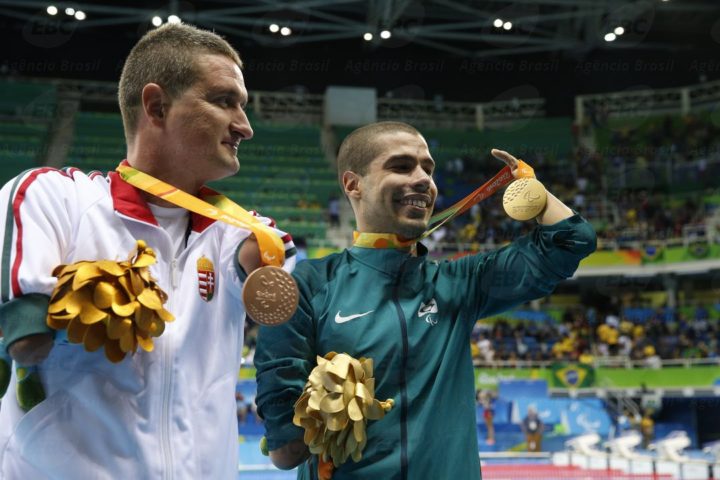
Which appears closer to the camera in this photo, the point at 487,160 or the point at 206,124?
the point at 206,124

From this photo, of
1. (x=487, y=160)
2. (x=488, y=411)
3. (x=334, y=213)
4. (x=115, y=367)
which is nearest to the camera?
(x=115, y=367)

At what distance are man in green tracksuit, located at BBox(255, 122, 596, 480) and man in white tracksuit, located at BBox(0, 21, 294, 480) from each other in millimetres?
489

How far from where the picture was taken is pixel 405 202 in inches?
90.0

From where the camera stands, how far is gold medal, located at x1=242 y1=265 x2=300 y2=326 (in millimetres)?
1438

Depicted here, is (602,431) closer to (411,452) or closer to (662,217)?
(662,217)

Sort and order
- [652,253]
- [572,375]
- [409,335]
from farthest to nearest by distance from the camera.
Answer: [652,253] → [572,375] → [409,335]

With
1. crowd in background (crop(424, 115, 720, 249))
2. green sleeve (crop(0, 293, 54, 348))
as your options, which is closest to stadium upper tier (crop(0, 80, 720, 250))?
crowd in background (crop(424, 115, 720, 249))

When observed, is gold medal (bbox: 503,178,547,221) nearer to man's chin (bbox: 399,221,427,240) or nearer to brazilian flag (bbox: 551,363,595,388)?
man's chin (bbox: 399,221,427,240)

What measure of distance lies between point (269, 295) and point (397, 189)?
3.04 ft

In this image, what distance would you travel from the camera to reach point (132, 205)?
153 cm

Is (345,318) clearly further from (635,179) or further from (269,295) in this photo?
(635,179)

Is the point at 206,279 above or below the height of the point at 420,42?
below

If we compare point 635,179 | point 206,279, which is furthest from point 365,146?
point 635,179

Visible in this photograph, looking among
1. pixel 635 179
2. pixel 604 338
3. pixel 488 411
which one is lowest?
pixel 488 411
